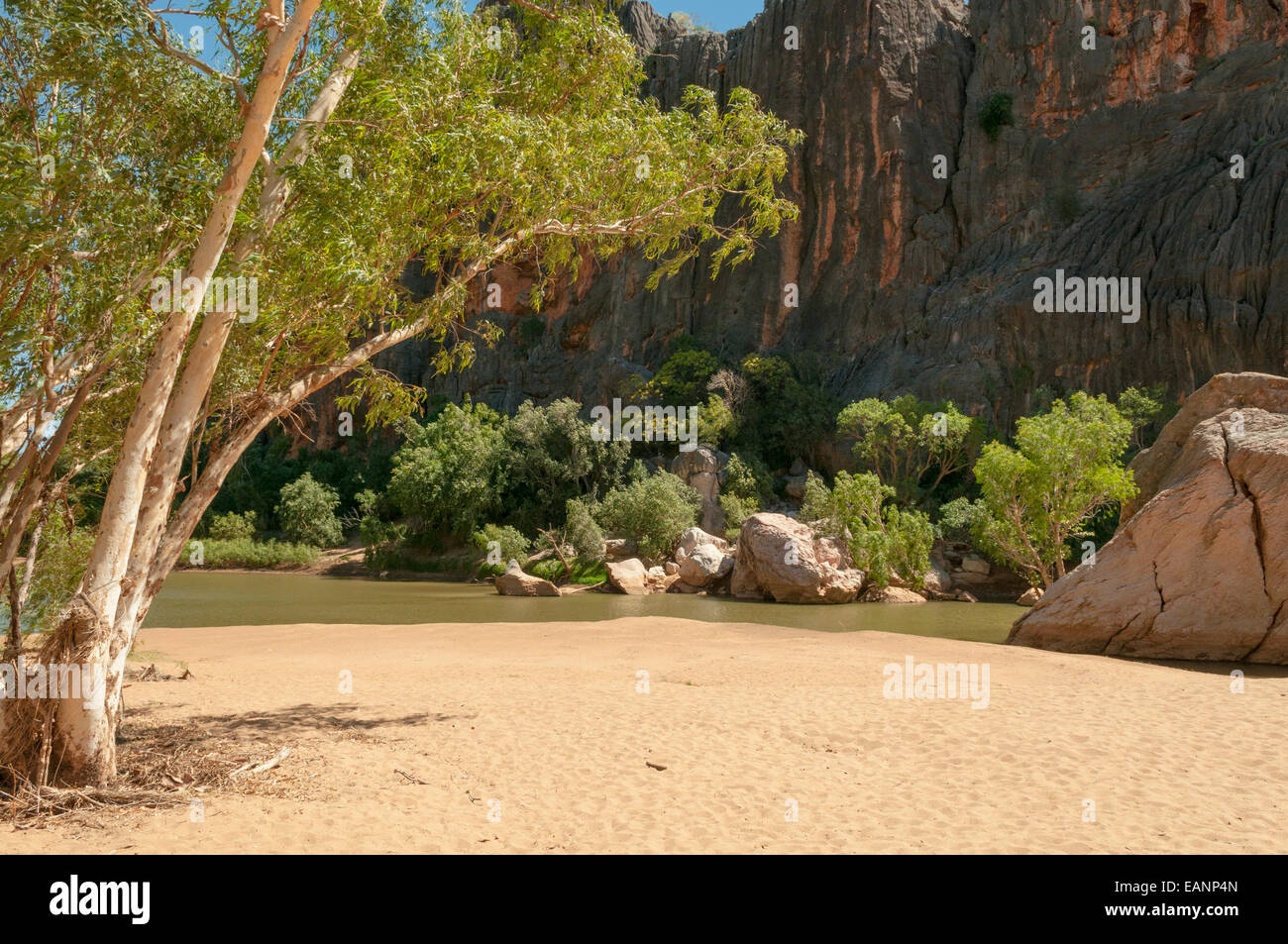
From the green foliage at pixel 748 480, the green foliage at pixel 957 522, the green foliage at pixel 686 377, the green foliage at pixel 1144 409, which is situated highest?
the green foliage at pixel 686 377

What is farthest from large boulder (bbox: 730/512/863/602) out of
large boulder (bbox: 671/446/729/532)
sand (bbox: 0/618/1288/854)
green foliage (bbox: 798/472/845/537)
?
sand (bbox: 0/618/1288/854)

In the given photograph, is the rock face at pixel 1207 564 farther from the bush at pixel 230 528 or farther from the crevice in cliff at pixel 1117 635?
the bush at pixel 230 528

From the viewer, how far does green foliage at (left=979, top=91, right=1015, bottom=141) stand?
47.7m

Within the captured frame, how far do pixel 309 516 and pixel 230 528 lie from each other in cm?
486

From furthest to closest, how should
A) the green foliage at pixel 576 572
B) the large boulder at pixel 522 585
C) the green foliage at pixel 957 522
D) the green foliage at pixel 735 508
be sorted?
the green foliage at pixel 735 508 → the green foliage at pixel 576 572 → the green foliage at pixel 957 522 → the large boulder at pixel 522 585

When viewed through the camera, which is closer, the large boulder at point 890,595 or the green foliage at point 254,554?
the large boulder at point 890,595

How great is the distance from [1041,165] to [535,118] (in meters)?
45.3

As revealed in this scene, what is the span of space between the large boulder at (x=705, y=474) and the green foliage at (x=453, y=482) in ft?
31.9

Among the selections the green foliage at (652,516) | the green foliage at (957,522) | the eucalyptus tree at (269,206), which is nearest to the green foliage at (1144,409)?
the green foliage at (957,522)

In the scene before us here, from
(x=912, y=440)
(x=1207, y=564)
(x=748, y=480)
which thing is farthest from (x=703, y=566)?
(x=1207, y=564)

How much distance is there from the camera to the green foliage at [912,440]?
122 ft

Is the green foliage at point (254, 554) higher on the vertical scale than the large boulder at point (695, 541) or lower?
lower

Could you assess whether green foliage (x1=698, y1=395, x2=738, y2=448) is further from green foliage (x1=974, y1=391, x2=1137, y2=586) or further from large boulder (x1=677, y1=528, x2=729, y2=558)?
green foliage (x1=974, y1=391, x2=1137, y2=586)

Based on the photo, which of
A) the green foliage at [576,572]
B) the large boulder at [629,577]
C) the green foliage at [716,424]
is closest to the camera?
the large boulder at [629,577]
